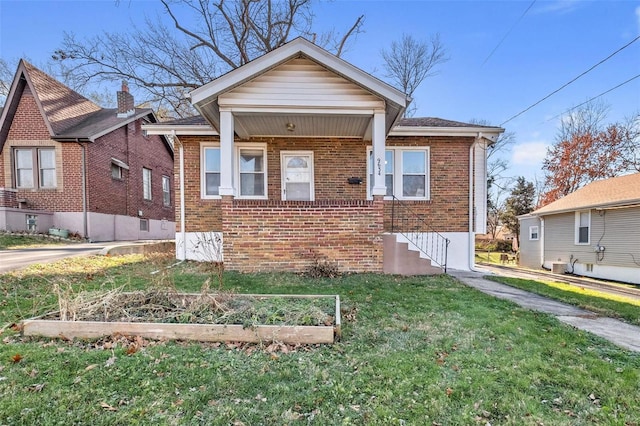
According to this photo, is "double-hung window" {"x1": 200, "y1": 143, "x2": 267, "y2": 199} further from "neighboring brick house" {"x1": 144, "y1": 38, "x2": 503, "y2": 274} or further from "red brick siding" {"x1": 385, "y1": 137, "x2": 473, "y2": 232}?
"red brick siding" {"x1": 385, "y1": 137, "x2": 473, "y2": 232}

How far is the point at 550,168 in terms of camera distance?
24312mm

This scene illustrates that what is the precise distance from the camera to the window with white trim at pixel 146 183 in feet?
52.0

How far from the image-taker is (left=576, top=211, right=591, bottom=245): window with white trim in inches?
541

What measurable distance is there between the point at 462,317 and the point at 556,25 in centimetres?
1392

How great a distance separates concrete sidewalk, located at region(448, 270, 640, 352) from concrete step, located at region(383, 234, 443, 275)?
3.43ft

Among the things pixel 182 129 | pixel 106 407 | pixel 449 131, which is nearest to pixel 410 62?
pixel 449 131

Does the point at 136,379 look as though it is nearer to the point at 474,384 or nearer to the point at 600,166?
the point at 474,384

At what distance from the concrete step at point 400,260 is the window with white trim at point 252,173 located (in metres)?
3.83

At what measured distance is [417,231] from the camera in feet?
28.2

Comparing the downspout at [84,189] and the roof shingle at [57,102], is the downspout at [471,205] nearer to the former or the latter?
the downspout at [84,189]

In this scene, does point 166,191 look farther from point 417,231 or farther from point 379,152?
point 379,152

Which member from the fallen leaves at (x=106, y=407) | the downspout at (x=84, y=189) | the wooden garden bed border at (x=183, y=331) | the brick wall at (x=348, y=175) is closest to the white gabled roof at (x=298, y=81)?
the brick wall at (x=348, y=175)

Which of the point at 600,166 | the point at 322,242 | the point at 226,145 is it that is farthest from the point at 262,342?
the point at 600,166

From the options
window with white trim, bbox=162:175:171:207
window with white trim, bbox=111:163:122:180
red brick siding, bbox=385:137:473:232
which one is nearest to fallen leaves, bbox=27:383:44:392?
red brick siding, bbox=385:137:473:232
